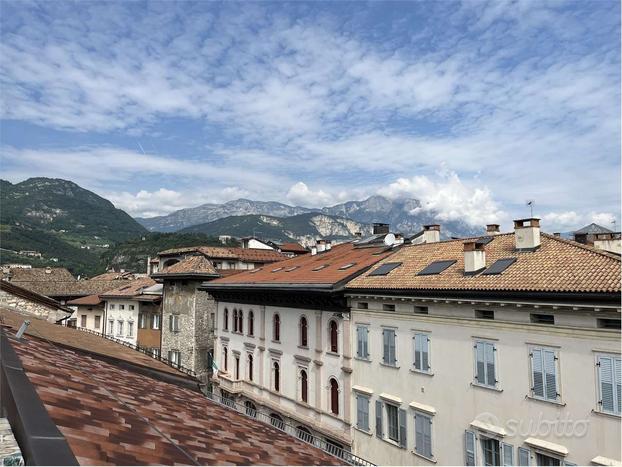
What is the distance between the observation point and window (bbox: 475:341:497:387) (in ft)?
51.6

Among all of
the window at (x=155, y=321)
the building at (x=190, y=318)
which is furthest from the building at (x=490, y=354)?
the window at (x=155, y=321)

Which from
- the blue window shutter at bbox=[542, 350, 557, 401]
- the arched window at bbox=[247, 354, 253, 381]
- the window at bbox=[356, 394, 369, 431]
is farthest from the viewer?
the arched window at bbox=[247, 354, 253, 381]

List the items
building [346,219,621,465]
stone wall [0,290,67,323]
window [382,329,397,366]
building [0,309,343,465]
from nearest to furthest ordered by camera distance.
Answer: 1. building [0,309,343,465]
2. building [346,219,621,465]
3. stone wall [0,290,67,323]
4. window [382,329,397,366]

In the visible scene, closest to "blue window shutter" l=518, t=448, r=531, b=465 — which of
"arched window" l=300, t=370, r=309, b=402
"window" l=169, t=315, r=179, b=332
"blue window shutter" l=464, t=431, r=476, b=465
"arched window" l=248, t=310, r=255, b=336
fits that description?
"blue window shutter" l=464, t=431, r=476, b=465

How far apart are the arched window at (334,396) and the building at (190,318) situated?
659 inches

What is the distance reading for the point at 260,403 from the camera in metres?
28.2

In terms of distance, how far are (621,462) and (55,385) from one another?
14.1 meters

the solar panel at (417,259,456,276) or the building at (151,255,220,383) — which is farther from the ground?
the solar panel at (417,259,456,276)

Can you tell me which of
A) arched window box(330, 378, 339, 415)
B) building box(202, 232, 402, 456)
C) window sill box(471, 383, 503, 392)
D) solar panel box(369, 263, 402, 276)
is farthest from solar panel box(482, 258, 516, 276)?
arched window box(330, 378, 339, 415)

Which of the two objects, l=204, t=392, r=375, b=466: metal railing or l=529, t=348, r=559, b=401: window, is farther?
l=204, t=392, r=375, b=466: metal railing

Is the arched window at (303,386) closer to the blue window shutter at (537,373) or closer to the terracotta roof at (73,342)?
the terracotta roof at (73,342)

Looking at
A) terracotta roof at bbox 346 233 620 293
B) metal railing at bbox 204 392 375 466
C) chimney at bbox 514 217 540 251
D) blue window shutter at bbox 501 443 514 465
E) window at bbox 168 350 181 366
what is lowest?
metal railing at bbox 204 392 375 466

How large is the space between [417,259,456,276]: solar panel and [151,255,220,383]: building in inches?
882

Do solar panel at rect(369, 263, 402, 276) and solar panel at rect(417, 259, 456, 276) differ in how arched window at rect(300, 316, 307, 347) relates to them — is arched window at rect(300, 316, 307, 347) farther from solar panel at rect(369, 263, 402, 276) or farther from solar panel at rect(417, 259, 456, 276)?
solar panel at rect(417, 259, 456, 276)
